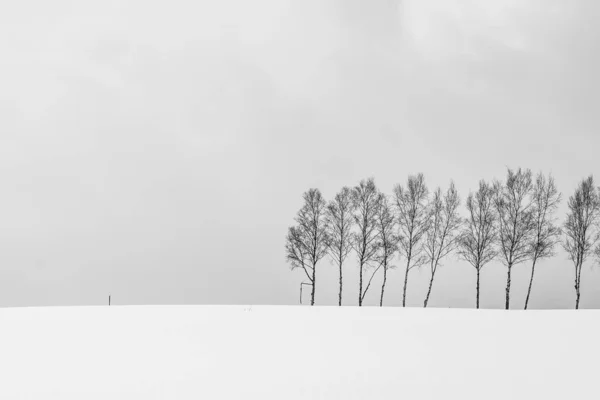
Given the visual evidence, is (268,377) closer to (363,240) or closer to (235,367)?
(235,367)

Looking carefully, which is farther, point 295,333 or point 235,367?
point 295,333

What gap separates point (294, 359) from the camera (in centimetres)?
1108

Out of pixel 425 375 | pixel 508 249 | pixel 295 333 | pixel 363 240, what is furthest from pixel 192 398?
pixel 508 249

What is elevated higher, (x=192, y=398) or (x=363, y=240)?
(x=363, y=240)

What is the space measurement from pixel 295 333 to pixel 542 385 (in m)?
7.73

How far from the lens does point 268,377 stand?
9445 mm

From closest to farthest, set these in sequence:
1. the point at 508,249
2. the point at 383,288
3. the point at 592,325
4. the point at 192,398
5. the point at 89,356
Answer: the point at 192,398
the point at 89,356
the point at 592,325
the point at 508,249
the point at 383,288

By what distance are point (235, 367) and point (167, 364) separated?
5.62 feet

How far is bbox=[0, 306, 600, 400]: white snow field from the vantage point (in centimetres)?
870

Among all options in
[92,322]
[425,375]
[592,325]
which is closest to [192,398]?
[425,375]

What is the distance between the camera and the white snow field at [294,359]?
28.5 ft

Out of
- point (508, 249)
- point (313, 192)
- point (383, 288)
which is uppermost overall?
point (313, 192)

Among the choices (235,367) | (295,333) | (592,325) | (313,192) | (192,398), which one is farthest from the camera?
(313,192)

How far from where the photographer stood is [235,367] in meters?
10.2
